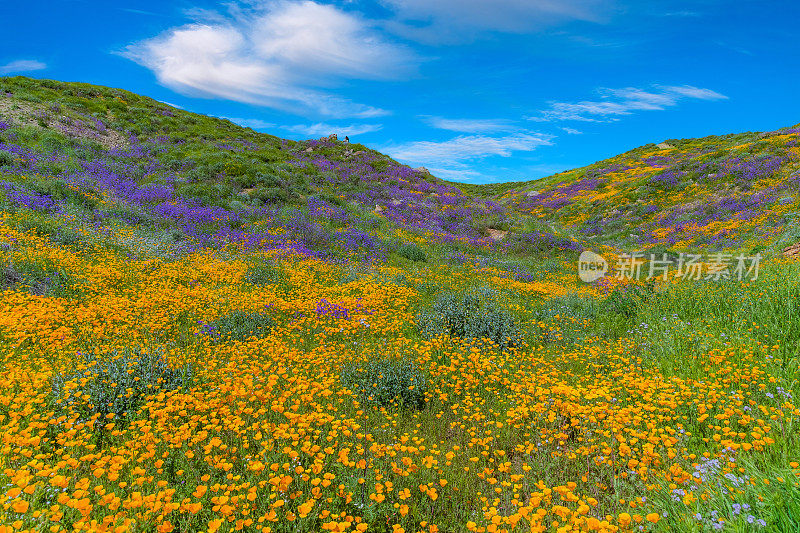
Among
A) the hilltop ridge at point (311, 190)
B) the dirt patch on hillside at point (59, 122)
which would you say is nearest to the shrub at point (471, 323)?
the hilltop ridge at point (311, 190)

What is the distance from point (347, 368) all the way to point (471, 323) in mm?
3895

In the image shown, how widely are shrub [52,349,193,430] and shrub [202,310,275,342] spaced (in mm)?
1916

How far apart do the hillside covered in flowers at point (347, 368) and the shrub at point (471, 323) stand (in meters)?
0.08

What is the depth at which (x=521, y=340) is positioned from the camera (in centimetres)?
966

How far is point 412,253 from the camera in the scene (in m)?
18.5

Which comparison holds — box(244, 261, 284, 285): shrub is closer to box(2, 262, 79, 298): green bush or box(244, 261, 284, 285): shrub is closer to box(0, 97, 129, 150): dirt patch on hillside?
box(2, 262, 79, 298): green bush

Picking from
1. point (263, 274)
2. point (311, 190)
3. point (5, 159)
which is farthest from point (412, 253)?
point (5, 159)

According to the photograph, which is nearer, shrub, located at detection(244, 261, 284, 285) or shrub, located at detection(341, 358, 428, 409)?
shrub, located at detection(341, 358, 428, 409)

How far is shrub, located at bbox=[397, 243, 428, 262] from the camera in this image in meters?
18.4

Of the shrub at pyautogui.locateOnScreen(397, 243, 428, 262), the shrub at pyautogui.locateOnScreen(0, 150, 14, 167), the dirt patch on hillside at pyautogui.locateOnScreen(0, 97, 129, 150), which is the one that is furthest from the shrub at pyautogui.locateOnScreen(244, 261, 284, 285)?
the dirt patch on hillside at pyautogui.locateOnScreen(0, 97, 129, 150)

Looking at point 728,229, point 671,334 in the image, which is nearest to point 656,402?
point 671,334

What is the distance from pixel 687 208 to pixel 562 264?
18063 millimetres

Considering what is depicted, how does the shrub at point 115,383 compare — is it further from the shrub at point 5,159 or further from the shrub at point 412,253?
the shrub at point 5,159

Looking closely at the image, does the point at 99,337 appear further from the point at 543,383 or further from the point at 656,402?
the point at 656,402
